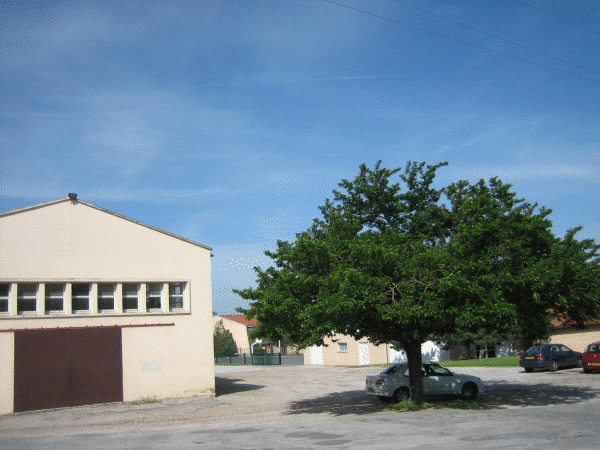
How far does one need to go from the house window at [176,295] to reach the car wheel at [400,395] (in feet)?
32.7

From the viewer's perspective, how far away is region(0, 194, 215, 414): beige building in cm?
2095

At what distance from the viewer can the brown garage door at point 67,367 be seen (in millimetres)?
20672

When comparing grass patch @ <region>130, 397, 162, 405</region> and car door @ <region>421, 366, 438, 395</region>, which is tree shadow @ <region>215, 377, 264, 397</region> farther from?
car door @ <region>421, 366, 438, 395</region>

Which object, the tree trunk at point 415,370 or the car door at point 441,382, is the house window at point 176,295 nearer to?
the tree trunk at point 415,370

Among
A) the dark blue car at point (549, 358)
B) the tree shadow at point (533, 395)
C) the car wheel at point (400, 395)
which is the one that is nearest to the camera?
the tree shadow at point (533, 395)

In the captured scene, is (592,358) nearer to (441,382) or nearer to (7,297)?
(441,382)

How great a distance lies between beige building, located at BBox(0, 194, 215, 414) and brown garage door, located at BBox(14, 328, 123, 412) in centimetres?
4

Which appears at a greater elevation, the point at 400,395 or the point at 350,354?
the point at 400,395

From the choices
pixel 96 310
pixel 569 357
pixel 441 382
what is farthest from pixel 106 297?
pixel 569 357

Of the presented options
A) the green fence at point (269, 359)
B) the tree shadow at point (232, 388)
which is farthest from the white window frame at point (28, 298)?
the green fence at point (269, 359)

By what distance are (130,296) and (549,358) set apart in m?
21.2

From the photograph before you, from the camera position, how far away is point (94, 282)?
2248cm

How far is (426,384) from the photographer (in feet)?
64.1

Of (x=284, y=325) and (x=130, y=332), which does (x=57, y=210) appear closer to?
(x=130, y=332)
